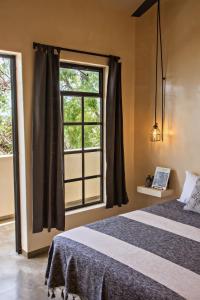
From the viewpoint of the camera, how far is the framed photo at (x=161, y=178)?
12.6 ft

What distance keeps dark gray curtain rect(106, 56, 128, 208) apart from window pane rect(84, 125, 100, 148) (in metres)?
0.17

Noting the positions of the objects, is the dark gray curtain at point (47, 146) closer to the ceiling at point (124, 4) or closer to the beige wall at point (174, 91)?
the ceiling at point (124, 4)

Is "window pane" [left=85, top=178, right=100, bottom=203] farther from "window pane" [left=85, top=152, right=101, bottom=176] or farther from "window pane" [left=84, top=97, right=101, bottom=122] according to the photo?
"window pane" [left=84, top=97, right=101, bottom=122]

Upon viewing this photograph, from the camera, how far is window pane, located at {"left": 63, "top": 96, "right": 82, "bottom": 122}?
3643 millimetres

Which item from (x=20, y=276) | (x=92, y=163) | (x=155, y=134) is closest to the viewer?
(x=20, y=276)

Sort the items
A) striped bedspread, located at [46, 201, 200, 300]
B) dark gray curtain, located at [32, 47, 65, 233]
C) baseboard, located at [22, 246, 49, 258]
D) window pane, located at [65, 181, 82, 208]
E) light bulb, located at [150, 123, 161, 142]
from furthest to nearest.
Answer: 1. light bulb, located at [150, 123, 161, 142]
2. window pane, located at [65, 181, 82, 208]
3. baseboard, located at [22, 246, 49, 258]
4. dark gray curtain, located at [32, 47, 65, 233]
5. striped bedspread, located at [46, 201, 200, 300]

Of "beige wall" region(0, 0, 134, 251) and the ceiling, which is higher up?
the ceiling

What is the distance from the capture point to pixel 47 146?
3275 mm

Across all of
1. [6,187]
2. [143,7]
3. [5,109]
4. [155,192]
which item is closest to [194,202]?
[155,192]

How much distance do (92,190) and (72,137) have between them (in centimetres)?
82

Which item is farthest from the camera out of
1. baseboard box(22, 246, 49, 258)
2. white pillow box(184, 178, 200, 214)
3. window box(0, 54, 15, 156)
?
window box(0, 54, 15, 156)

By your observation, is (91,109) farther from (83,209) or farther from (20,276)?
(20,276)

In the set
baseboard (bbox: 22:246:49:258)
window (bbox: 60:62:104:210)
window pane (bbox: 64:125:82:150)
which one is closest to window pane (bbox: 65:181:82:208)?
window (bbox: 60:62:104:210)

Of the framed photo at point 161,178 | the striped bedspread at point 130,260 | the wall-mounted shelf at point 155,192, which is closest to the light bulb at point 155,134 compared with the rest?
the framed photo at point 161,178
